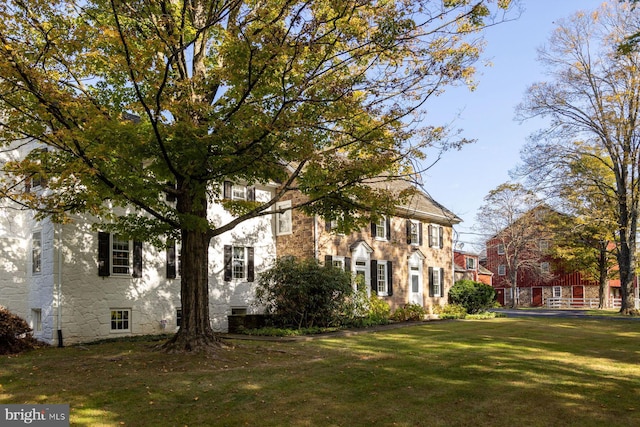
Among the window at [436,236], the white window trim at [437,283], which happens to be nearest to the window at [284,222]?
the window at [436,236]

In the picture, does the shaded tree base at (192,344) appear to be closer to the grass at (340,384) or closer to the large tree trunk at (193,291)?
the large tree trunk at (193,291)

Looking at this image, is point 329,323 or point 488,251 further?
point 488,251

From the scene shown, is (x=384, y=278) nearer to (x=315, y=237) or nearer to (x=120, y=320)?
(x=315, y=237)

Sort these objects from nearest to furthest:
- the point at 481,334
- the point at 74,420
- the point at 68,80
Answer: the point at 74,420 → the point at 68,80 → the point at 481,334

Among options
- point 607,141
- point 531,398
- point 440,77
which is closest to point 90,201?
point 440,77

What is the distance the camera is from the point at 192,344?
10.9 metres

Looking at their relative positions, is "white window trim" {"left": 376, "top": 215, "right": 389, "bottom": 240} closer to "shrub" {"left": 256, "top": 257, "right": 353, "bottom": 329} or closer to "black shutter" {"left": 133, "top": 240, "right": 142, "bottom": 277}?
"shrub" {"left": 256, "top": 257, "right": 353, "bottom": 329}

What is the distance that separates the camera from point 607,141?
25438mm

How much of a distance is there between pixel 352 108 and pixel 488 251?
146 ft

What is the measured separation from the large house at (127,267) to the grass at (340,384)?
2.08 m

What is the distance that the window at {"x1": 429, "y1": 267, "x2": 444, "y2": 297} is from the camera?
26312 mm

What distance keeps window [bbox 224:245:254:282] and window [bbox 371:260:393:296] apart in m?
6.05

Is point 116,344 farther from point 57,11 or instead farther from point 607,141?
point 607,141

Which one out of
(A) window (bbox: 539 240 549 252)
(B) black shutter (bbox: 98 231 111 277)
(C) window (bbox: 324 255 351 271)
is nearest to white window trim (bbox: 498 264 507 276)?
(A) window (bbox: 539 240 549 252)
